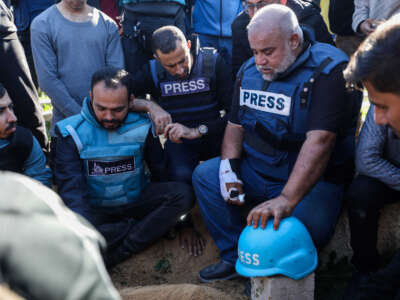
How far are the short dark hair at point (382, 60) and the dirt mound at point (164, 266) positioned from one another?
173cm

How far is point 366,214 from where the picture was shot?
104 inches

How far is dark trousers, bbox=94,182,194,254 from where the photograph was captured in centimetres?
334

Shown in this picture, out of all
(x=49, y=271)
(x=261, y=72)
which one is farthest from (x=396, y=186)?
(x=49, y=271)

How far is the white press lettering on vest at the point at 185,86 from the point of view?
362 centimetres

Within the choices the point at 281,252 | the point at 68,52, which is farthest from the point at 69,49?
the point at 281,252

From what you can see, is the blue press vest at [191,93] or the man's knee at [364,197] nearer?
the man's knee at [364,197]

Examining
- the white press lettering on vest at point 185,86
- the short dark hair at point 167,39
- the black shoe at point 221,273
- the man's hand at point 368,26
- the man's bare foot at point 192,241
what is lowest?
the man's bare foot at point 192,241

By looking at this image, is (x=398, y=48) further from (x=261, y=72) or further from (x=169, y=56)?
(x=169, y=56)

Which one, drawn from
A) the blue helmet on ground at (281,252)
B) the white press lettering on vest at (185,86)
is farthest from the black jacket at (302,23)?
the blue helmet on ground at (281,252)

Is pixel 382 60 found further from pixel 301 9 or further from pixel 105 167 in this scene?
pixel 105 167

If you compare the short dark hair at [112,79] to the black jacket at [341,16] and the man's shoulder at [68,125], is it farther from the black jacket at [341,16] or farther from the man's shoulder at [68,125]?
the black jacket at [341,16]

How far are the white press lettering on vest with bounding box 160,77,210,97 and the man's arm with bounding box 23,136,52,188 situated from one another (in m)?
1.09

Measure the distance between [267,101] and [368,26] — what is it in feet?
3.69

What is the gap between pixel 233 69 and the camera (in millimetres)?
3883
